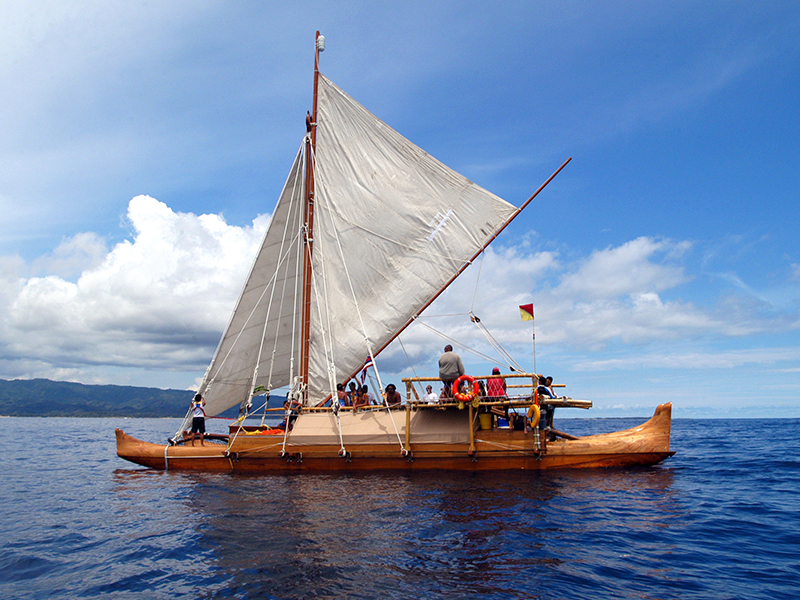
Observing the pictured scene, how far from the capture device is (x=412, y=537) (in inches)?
A: 426

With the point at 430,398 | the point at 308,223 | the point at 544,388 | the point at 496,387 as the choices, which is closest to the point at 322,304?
the point at 308,223

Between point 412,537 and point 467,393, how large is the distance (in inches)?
281

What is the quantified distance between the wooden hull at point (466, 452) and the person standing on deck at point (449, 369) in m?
1.22

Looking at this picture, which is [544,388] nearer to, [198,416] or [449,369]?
[449,369]

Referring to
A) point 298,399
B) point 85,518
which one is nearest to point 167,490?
point 85,518

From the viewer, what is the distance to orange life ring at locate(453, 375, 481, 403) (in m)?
17.2

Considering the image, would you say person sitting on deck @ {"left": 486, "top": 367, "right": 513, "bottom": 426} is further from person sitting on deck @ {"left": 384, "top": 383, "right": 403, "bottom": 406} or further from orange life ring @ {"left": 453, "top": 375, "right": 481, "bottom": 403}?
person sitting on deck @ {"left": 384, "top": 383, "right": 403, "bottom": 406}

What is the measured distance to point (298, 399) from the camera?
72.7 feet

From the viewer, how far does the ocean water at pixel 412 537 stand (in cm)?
848

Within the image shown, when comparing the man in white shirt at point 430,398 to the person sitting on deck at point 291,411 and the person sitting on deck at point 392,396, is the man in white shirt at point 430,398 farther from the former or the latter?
the person sitting on deck at point 291,411

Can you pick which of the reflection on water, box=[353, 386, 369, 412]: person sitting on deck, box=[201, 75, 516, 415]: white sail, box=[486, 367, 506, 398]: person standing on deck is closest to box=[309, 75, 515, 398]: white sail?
box=[201, 75, 516, 415]: white sail

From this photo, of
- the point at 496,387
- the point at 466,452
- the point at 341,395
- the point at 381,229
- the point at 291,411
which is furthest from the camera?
the point at 381,229

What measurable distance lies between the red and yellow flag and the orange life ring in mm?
3136

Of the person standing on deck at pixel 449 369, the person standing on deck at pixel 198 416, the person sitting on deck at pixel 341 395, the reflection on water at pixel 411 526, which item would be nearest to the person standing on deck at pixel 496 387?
the person standing on deck at pixel 449 369
